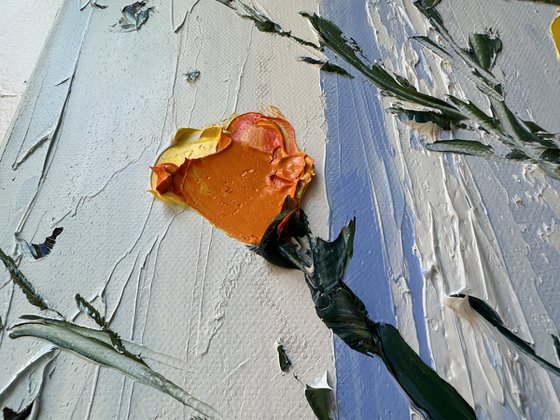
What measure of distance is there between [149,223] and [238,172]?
4.4 inches

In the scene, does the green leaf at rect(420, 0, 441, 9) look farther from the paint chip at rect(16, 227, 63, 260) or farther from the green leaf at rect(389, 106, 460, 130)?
the paint chip at rect(16, 227, 63, 260)

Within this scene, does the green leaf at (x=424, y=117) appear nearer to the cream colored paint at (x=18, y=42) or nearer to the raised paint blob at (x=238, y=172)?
the raised paint blob at (x=238, y=172)

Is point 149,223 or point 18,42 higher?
point 18,42

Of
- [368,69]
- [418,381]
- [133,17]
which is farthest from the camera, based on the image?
[133,17]

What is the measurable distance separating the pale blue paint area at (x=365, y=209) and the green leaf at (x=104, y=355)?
130 mm

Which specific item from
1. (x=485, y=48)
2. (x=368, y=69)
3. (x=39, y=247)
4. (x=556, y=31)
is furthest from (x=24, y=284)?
(x=556, y=31)

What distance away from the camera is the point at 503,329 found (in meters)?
0.47

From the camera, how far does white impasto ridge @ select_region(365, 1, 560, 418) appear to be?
1.47 ft

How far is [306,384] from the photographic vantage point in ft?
1.53

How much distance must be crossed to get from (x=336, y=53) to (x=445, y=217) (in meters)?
0.27

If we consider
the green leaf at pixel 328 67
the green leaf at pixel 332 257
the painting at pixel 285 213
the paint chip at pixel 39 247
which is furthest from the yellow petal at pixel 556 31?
the paint chip at pixel 39 247

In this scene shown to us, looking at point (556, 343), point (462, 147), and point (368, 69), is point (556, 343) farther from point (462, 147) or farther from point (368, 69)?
point (368, 69)

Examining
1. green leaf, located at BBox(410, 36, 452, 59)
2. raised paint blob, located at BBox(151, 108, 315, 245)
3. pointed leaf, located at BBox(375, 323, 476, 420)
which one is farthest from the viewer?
green leaf, located at BBox(410, 36, 452, 59)

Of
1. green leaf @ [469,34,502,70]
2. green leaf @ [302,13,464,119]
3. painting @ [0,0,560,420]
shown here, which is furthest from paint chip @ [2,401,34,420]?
green leaf @ [469,34,502,70]
